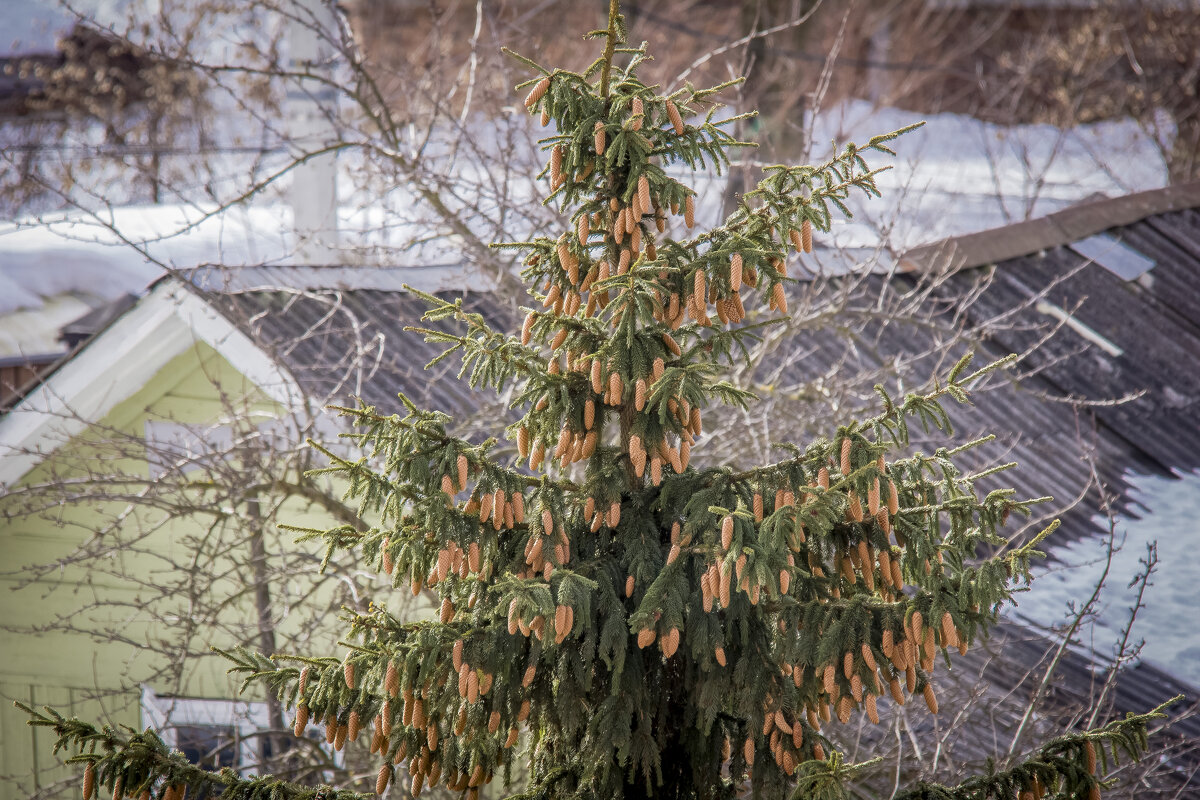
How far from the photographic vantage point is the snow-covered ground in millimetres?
7031

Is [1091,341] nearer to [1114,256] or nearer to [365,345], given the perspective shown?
[1114,256]

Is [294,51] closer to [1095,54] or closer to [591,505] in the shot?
[591,505]

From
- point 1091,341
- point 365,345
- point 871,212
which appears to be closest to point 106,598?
point 365,345

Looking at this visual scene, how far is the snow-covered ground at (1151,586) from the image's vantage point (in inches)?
277

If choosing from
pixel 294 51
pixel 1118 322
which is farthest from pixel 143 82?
pixel 1118 322

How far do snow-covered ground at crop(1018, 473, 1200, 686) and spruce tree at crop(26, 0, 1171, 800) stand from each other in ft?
12.2

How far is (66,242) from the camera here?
15.4 metres

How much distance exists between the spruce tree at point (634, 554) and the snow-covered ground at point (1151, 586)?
3.72 metres

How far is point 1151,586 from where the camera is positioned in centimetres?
712

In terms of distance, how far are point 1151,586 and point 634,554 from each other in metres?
4.75

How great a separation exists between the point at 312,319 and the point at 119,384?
1.40 m

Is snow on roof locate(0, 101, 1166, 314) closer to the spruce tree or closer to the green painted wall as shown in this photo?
the green painted wall

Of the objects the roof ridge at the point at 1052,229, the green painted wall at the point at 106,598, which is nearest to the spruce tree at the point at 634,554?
the green painted wall at the point at 106,598

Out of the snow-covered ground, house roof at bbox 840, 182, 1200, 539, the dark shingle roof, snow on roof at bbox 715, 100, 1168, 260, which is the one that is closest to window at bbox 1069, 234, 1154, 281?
house roof at bbox 840, 182, 1200, 539
